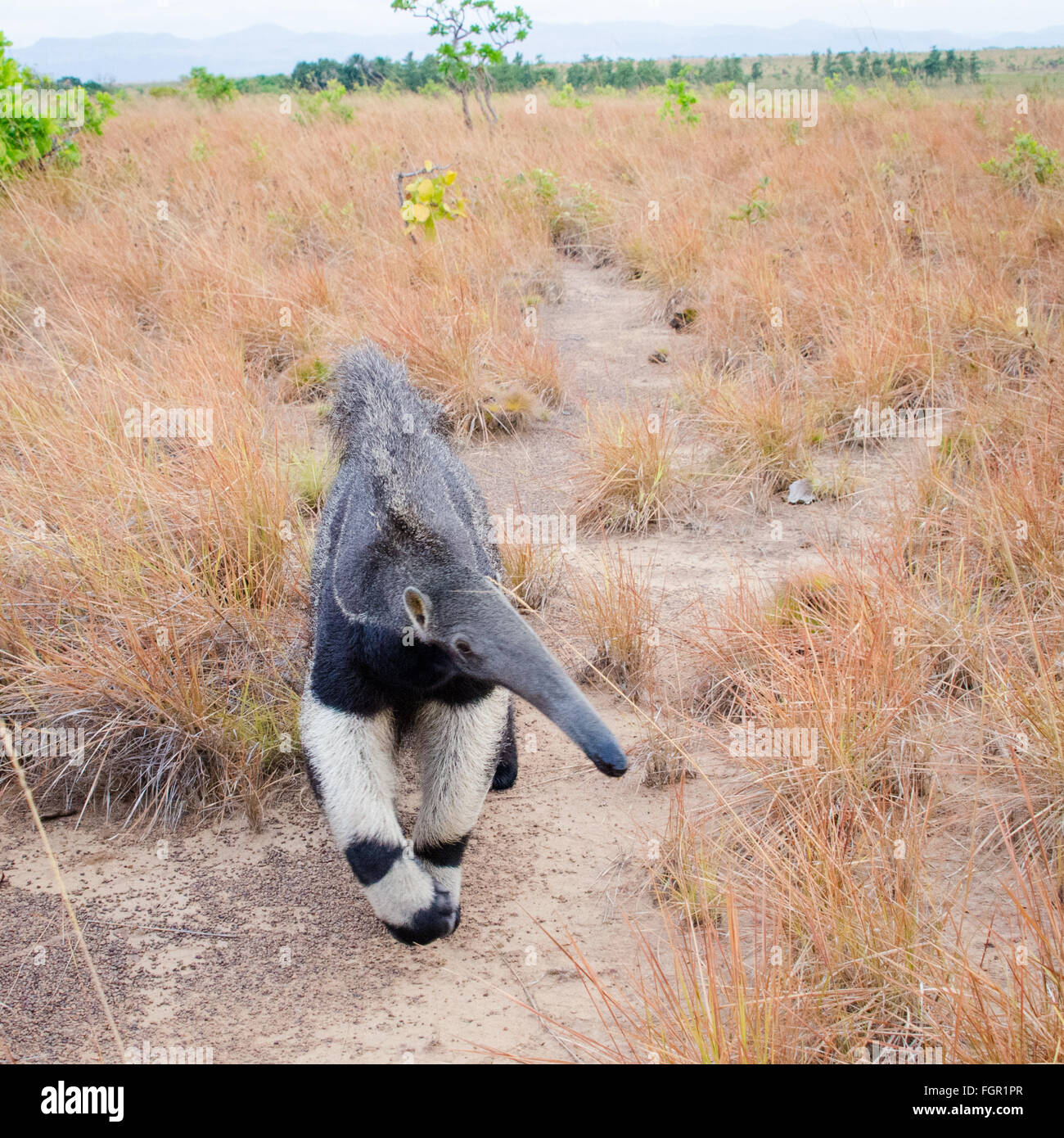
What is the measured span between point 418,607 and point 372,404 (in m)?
1.00

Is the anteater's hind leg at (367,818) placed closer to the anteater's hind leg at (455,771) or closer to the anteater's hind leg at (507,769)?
the anteater's hind leg at (455,771)

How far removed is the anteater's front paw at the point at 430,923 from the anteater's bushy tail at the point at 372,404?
4.76 ft

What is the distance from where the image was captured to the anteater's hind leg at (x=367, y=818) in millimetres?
2816

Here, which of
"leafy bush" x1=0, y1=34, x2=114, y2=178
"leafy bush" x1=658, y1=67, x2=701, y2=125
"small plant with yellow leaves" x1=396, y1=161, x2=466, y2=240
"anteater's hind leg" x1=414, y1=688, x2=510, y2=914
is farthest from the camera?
"leafy bush" x1=658, y1=67, x2=701, y2=125

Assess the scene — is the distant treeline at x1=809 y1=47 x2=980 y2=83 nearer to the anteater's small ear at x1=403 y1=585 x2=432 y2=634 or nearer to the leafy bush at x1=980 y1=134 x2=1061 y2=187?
the leafy bush at x1=980 y1=134 x2=1061 y2=187

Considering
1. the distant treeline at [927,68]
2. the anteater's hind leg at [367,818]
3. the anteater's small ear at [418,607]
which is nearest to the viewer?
the anteater's small ear at [418,607]

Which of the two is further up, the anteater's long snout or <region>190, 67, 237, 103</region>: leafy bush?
<region>190, 67, 237, 103</region>: leafy bush

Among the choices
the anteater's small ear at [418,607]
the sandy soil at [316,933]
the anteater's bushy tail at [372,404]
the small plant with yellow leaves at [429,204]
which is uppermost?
the small plant with yellow leaves at [429,204]

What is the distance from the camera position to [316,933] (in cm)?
303

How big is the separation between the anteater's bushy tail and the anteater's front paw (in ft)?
4.76

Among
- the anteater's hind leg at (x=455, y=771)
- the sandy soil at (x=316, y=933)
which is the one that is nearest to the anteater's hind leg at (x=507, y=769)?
the sandy soil at (x=316, y=933)

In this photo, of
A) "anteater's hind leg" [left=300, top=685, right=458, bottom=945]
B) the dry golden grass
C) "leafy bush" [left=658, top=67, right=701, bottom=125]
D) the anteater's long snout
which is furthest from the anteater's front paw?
"leafy bush" [left=658, top=67, right=701, bottom=125]

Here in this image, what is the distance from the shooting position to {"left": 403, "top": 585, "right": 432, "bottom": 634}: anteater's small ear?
7.98 ft

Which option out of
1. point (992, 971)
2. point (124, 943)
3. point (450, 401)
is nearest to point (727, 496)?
point (450, 401)
